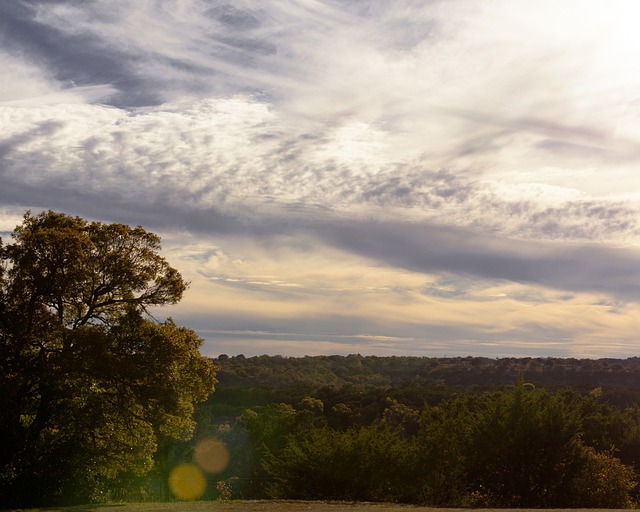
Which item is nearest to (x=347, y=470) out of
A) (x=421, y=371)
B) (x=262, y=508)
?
(x=262, y=508)

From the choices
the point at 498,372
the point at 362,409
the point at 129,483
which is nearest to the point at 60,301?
the point at 129,483

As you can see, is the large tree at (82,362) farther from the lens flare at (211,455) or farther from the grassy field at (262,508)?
the lens flare at (211,455)

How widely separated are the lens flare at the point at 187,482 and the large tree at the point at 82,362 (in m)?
36.9

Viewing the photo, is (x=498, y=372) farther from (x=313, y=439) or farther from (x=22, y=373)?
(x=22, y=373)

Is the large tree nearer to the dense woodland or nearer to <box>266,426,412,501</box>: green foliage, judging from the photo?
the dense woodland

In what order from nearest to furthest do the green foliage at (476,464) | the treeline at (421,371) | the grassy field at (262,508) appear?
the grassy field at (262,508), the green foliage at (476,464), the treeline at (421,371)

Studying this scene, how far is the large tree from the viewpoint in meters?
21.2

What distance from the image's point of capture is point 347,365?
164750 mm

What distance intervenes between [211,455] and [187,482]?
7872mm

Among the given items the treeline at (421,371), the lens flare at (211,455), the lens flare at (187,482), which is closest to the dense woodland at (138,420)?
the lens flare at (187,482)

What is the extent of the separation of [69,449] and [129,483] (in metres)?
10.3

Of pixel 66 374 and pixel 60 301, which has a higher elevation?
pixel 60 301

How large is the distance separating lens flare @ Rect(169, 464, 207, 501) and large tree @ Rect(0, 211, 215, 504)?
121 ft

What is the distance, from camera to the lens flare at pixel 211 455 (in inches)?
2664
